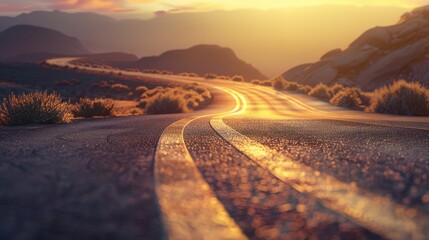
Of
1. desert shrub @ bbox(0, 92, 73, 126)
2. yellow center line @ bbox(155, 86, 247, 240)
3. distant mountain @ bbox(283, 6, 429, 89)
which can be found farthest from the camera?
distant mountain @ bbox(283, 6, 429, 89)

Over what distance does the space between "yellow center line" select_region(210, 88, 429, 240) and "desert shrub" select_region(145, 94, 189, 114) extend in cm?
2085

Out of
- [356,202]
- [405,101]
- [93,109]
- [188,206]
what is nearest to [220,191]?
[188,206]

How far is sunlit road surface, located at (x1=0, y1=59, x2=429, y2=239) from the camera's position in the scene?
2283mm

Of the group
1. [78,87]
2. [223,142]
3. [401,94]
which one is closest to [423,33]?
[78,87]

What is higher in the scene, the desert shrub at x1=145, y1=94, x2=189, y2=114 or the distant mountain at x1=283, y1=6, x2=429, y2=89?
the distant mountain at x1=283, y1=6, x2=429, y2=89

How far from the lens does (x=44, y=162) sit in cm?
431

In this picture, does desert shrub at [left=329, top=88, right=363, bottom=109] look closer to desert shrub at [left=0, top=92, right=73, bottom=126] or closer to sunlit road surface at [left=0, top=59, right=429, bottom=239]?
desert shrub at [left=0, top=92, right=73, bottom=126]

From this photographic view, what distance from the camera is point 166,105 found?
82.8 ft

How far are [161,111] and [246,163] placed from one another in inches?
824

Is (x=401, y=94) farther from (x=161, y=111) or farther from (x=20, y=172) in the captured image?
(x=20, y=172)

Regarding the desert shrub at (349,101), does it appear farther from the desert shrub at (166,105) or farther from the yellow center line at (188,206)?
the yellow center line at (188,206)

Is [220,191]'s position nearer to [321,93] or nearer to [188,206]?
[188,206]

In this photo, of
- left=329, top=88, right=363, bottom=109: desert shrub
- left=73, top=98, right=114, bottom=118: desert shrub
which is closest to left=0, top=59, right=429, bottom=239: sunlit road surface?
left=73, top=98, right=114, bottom=118: desert shrub

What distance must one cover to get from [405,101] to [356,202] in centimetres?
1912
